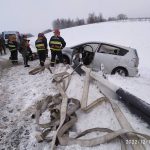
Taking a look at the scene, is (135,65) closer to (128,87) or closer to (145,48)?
(128,87)

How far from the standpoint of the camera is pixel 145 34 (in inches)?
1273

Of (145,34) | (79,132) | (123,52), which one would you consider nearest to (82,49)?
(123,52)

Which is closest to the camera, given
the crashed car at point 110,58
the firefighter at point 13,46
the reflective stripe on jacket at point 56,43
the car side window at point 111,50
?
the crashed car at point 110,58

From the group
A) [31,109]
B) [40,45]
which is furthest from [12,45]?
[31,109]

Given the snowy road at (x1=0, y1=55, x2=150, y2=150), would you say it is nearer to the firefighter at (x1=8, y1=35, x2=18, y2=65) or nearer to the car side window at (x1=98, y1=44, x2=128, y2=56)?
the car side window at (x1=98, y1=44, x2=128, y2=56)

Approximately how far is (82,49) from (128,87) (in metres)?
3.47

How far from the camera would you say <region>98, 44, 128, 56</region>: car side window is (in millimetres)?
10593

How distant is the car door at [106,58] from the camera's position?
10.5 m

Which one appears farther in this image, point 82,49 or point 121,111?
point 82,49

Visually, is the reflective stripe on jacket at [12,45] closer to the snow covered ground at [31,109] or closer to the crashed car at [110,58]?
the snow covered ground at [31,109]

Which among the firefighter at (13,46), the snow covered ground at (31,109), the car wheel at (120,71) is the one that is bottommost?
the car wheel at (120,71)

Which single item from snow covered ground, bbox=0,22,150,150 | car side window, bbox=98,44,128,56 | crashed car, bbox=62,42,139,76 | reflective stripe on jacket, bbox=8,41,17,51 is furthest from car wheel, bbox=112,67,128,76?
reflective stripe on jacket, bbox=8,41,17,51

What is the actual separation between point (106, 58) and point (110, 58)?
168 millimetres

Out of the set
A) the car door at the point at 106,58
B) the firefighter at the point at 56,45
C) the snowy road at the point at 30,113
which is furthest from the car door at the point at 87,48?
the snowy road at the point at 30,113
